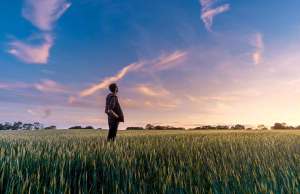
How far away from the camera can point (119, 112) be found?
898 cm

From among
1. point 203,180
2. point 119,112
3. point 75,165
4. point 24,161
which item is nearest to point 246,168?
point 203,180

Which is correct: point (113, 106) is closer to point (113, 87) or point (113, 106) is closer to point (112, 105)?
point (112, 105)

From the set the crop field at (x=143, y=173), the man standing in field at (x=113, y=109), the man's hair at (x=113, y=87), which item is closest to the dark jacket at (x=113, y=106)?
the man standing in field at (x=113, y=109)

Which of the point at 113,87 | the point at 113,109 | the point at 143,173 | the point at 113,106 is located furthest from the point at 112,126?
the point at 143,173

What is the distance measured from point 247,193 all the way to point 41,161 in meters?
3.21

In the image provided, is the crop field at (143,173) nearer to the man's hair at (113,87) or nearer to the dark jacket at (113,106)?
the dark jacket at (113,106)

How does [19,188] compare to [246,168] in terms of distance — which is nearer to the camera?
[19,188]

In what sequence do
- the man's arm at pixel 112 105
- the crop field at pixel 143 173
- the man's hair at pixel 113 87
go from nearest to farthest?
the crop field at pixel 143 173 < the man's arm at pixel 112 105 < the man's hair at pixel 113 87

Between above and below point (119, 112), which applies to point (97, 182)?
below

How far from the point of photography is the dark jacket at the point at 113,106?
880cm

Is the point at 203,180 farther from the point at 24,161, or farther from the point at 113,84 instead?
the point at 113,84

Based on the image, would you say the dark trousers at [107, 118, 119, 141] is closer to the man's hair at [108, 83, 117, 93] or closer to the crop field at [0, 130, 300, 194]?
the man's hair at [108, 83, 117, 93]

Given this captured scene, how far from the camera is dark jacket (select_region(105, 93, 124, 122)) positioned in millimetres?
8805

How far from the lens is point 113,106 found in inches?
347
